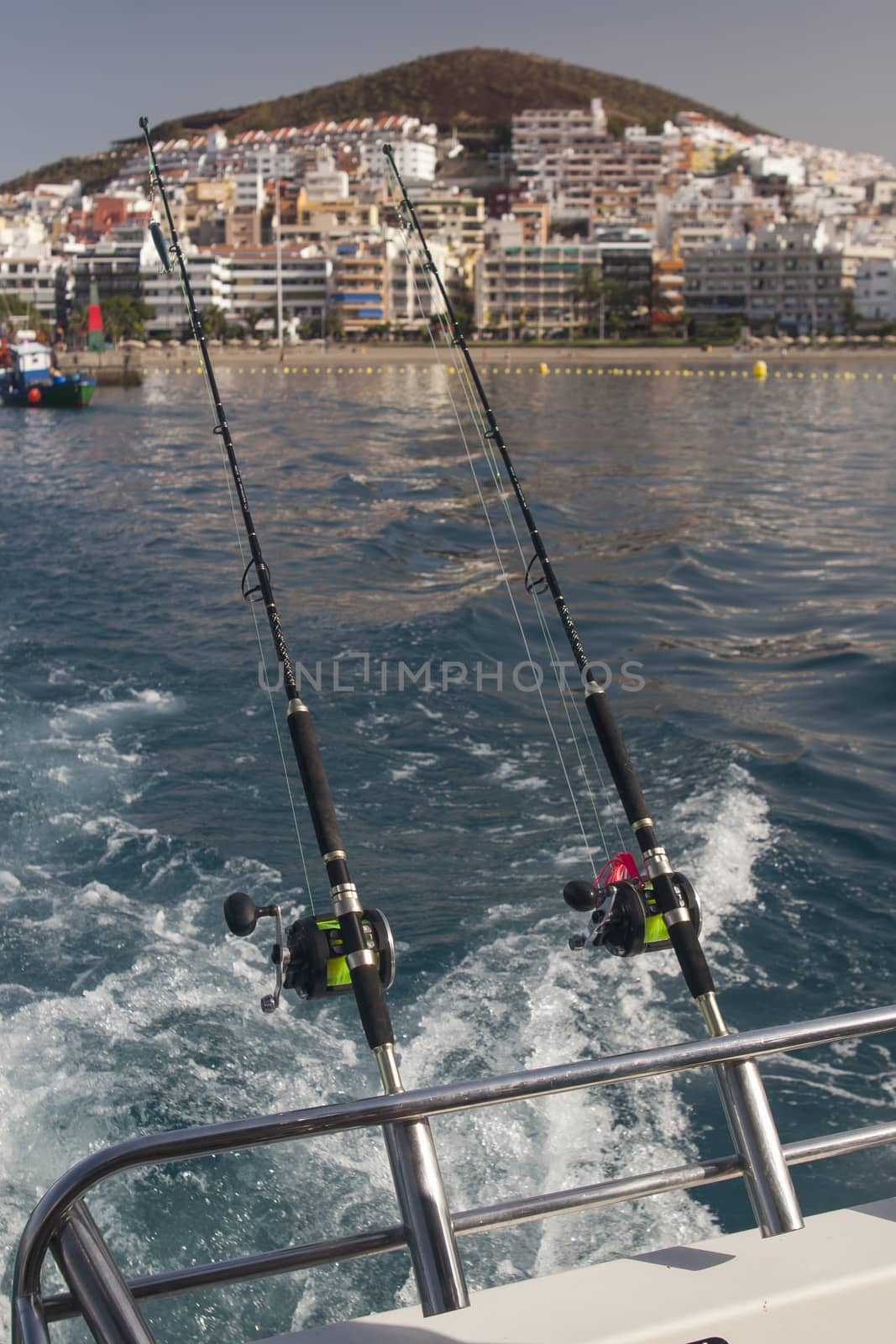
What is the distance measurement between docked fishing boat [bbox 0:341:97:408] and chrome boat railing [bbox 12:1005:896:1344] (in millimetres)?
46635

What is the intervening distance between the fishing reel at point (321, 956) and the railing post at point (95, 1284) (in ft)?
2.74

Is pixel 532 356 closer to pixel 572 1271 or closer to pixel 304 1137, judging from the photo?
pixel 572 1271

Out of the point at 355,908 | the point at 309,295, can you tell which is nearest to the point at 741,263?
the point at 309,295

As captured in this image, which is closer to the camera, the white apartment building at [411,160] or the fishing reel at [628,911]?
the fishing reel at [628,911]

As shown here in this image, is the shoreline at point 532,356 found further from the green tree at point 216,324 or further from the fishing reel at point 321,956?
the fishing reel at point 321,956

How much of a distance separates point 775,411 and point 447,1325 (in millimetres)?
43449

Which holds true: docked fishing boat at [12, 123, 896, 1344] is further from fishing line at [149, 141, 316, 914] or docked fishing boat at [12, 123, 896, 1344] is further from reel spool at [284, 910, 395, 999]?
fishing line at [149, 141, 316, 914]

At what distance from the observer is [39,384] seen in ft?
150

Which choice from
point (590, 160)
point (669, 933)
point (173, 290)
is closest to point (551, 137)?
point (590, 160)

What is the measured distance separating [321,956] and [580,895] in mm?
597

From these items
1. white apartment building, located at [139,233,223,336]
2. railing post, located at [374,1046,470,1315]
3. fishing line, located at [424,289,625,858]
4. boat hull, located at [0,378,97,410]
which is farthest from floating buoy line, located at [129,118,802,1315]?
white apartment building, located at [139,233,223,336]

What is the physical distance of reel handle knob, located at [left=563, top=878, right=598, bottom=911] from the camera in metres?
2.72

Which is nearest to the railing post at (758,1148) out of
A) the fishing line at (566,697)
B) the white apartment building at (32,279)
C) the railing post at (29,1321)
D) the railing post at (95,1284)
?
the railing post at (95,1284)

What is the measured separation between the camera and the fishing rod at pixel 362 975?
1772mm
